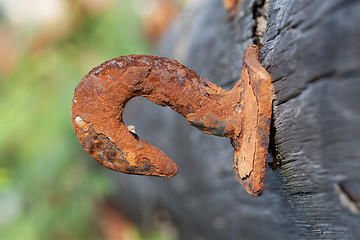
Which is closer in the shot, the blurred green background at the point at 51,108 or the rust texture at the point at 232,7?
the rust texture at the point at 232,7

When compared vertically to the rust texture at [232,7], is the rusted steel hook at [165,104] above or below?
below

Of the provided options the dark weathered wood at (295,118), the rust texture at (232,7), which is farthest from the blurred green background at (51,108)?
the rust texture at (232,7)

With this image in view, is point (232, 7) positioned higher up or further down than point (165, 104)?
higher up

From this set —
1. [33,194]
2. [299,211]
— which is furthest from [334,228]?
[33,194]

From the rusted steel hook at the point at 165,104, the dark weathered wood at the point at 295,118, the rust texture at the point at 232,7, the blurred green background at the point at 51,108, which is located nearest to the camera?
the dark weathered wood at the point at 295,118

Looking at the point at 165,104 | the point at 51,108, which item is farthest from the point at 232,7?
the point at 51,108

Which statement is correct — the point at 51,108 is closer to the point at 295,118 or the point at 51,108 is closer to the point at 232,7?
the point at 232,7

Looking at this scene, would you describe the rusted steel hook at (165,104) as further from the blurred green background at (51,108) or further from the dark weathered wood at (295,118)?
the blurred green background at (51,108)
